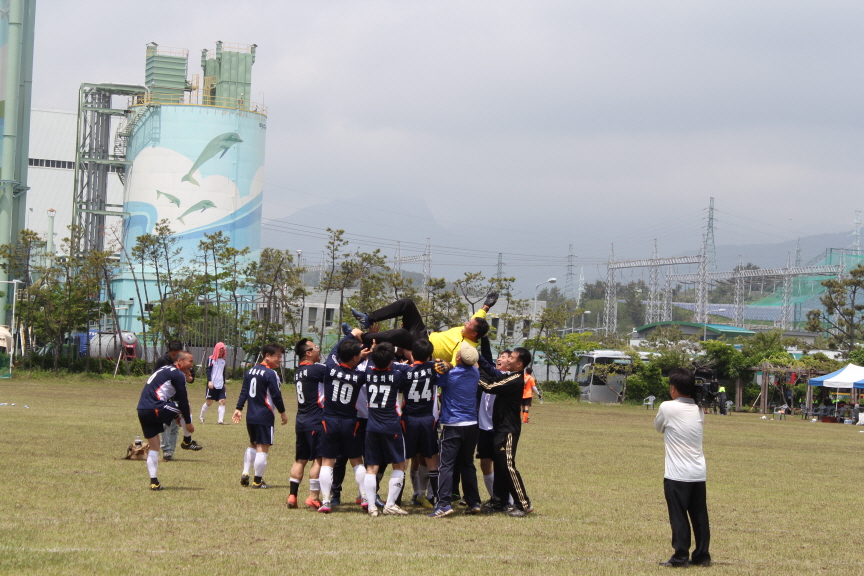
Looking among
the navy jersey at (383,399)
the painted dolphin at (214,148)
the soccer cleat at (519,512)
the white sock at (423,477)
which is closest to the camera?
the navy jersey at (383,399)

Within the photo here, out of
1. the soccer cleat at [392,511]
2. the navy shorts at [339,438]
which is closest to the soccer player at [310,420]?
the navy shorts at [339,438]

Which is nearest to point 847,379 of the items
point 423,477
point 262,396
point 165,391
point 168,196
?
point 423,477

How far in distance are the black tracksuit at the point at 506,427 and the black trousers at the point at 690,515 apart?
8.80ft

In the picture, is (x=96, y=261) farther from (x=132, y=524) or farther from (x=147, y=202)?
(x=132, y=524)

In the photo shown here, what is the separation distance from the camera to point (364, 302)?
56531 millimetres

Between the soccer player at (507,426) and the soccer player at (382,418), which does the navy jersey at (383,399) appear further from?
the soccer player at (507,426)

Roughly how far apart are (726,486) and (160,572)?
10759mm

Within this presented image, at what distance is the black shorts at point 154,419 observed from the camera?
11.9 m

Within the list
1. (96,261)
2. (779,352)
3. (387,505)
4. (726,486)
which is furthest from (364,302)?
(387,505)

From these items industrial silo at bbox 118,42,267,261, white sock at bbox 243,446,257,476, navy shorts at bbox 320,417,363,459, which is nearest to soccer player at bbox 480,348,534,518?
navy shorts at bbox 320,417,363,459

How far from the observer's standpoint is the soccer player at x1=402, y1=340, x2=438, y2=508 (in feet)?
34.8

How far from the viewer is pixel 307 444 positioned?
444 inches

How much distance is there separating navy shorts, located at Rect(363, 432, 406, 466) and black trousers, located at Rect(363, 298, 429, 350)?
3.81 ft

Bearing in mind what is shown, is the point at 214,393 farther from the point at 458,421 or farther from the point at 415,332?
the point at 458,421
